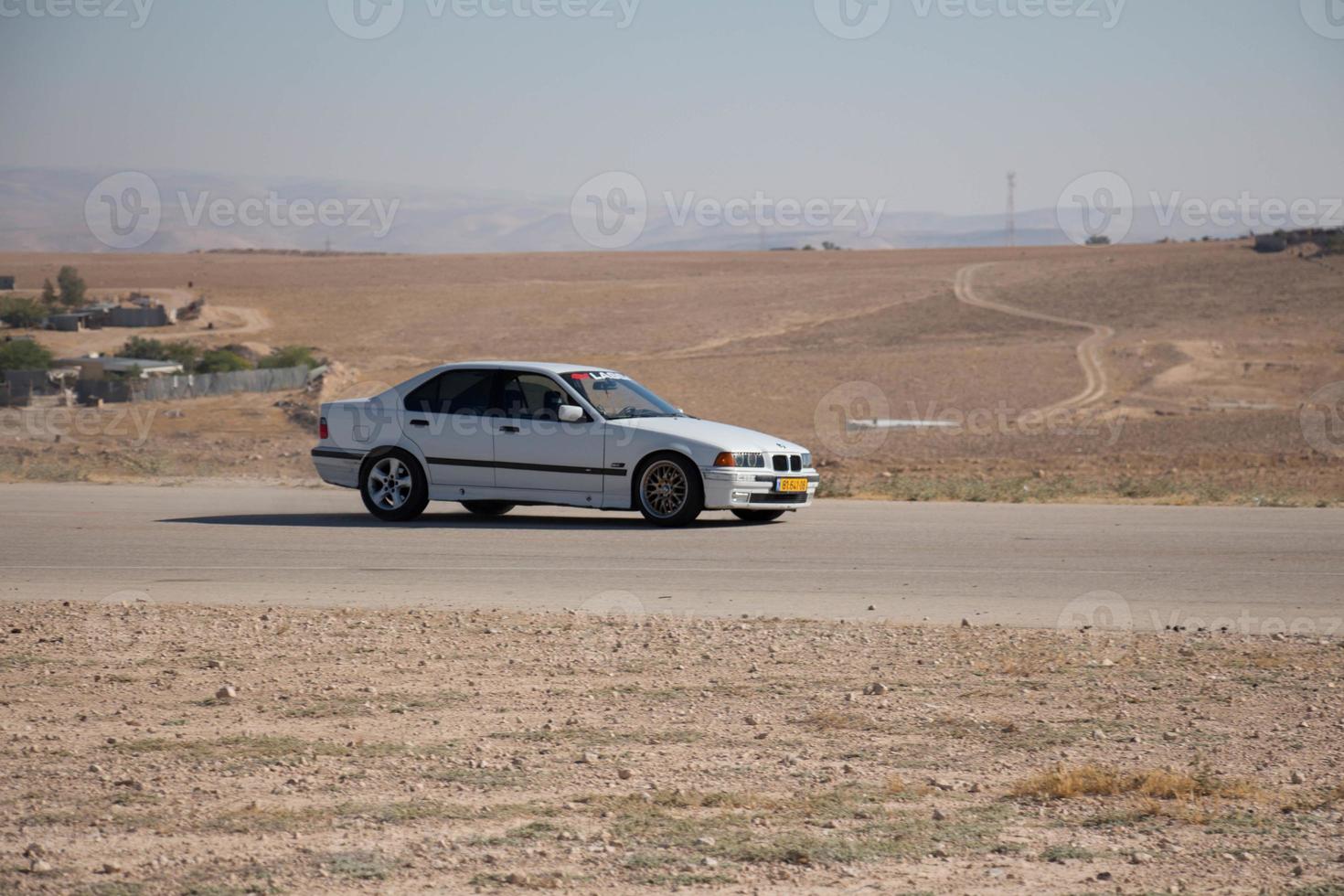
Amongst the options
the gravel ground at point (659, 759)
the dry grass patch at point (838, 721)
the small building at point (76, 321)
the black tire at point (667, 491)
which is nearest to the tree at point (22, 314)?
the small building at point (76, 321)

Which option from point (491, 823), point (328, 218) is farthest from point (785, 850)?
point (328, 218)

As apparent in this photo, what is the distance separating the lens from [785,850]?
16.1ft

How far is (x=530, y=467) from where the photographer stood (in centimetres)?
1486

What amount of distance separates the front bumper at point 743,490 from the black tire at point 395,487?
117 inches

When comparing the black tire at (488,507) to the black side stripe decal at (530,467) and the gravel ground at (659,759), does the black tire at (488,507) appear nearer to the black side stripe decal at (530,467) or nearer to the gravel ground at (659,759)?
the black side stripe decal at (530,467)

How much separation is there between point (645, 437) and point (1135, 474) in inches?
583

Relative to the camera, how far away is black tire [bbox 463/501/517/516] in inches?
631

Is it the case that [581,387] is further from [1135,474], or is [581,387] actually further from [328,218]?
[328,218]

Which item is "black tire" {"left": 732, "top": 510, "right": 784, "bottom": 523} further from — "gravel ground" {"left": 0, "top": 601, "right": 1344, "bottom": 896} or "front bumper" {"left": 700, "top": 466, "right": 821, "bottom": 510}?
"gravel ground" {"left": 0, "top": 601, "right": 1344, "bottom": 896}

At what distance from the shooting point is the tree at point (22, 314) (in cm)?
6450

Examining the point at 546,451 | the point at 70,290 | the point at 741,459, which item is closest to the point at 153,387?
the point at 546,451

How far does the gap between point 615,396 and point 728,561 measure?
358 cm

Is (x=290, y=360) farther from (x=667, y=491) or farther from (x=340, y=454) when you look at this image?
(x=667, y=491)

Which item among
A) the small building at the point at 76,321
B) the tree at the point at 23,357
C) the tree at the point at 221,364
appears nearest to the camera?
the tree at the point at 23,357
